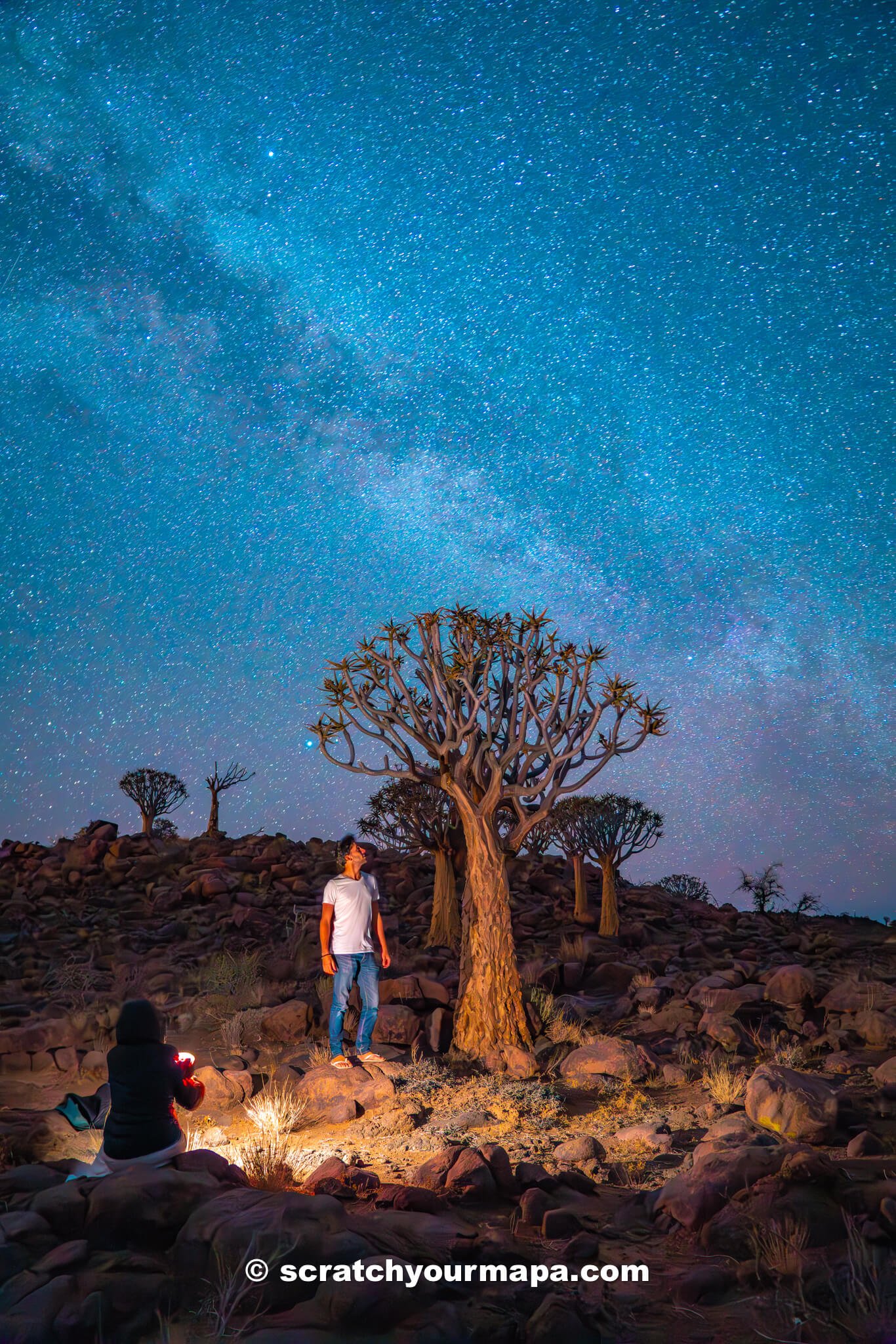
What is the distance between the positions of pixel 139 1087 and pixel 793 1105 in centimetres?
440

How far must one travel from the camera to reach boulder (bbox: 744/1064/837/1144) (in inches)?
222

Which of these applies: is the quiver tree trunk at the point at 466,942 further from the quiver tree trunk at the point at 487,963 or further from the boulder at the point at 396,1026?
the boulder at the point at 396,1026

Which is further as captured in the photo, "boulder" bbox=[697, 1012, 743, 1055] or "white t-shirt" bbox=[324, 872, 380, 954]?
"boulder" bbox=[697, 1012, 743, 1055]

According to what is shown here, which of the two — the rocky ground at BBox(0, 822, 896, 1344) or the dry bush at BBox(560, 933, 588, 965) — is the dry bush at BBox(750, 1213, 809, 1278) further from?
the dry bush at BBox(560, 933, 588, 965)

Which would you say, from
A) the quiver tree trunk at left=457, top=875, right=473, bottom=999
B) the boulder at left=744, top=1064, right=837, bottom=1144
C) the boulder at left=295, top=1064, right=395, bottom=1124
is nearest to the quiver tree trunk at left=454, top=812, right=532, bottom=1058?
the quiver tree trunk at left=457, top=875, right=473, bottom=999

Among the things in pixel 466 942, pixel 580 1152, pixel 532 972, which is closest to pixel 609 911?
pixel 532 972

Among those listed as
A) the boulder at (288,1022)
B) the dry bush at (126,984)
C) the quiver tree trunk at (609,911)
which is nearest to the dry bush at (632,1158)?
the boulder at (288,1022)

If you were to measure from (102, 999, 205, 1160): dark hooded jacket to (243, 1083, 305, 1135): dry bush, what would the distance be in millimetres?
1675

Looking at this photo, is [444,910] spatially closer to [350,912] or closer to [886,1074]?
[350,912]

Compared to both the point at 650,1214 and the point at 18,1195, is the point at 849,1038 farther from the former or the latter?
the point at 18,1195

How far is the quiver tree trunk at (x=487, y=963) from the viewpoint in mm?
8852

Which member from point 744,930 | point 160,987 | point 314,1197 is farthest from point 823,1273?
point 744,930

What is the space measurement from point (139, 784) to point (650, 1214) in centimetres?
2666

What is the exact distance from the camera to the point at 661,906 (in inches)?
825
